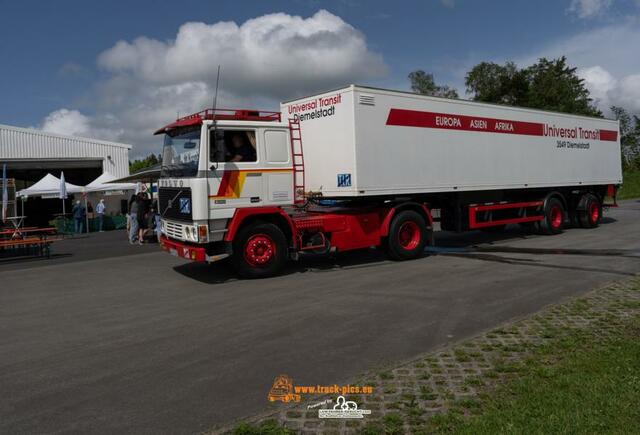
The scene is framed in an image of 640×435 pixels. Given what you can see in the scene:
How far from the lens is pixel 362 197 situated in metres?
10.6

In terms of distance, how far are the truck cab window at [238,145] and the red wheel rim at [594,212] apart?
12066 mm

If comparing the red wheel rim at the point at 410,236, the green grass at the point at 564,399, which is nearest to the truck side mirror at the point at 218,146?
the red wheel rim at the point at 410,236

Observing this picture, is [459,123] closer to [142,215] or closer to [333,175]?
[333,175]

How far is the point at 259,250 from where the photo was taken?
953 centimetres

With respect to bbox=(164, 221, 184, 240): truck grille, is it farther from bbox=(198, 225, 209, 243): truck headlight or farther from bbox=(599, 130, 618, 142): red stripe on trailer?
bbox=(599, 130, 618, 142): red stripe on trailer

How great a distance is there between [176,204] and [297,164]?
94.0 inches

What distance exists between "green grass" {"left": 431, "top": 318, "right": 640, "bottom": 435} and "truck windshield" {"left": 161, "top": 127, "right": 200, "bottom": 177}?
6.46m

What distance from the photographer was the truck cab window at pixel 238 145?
9.19 metres

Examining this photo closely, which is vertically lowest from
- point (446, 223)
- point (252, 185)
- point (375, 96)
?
point (446, 223)

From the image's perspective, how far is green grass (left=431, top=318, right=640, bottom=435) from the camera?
11.2 feet

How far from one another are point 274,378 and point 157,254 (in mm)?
10468

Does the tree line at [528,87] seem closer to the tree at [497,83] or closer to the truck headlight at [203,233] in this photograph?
the tree at [497,83]

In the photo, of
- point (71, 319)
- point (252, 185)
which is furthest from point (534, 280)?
point (71, 319)

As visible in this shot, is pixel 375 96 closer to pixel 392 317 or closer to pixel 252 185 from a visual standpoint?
pixel 252 185
